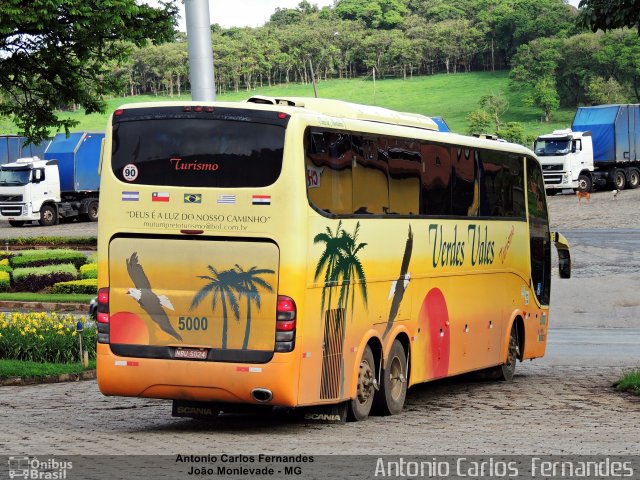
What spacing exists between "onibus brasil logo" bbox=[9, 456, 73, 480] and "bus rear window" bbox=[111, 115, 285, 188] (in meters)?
3.79

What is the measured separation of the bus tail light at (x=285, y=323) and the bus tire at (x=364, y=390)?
5.87 feet

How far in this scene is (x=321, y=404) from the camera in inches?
538

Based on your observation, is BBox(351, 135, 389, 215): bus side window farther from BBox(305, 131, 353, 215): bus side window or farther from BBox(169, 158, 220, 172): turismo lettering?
BBox(169, 158, 220, 172): turismo lettering

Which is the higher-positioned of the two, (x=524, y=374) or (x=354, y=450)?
(x=354, y=450)

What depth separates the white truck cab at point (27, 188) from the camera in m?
60.1

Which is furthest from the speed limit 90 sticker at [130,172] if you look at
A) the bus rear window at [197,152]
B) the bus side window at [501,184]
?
the bus side window at [501,184]

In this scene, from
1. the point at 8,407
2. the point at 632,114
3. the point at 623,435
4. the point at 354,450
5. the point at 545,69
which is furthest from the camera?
the point at 545,69

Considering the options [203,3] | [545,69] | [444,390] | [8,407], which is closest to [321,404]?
[8,407]

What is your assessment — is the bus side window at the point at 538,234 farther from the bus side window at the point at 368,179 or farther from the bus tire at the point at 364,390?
the bus tire at the point at 364,390

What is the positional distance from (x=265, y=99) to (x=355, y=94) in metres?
167

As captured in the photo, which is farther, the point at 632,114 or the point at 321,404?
the point at 632,114

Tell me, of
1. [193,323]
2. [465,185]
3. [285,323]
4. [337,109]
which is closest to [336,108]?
[337,109]

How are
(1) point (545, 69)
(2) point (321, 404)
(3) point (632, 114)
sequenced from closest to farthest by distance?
1. (2) point (321, 404)
2. (3) point (632, 114)
3. (1) point (545, 69)

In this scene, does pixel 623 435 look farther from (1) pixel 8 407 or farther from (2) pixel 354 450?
(1) pixel 8 407
